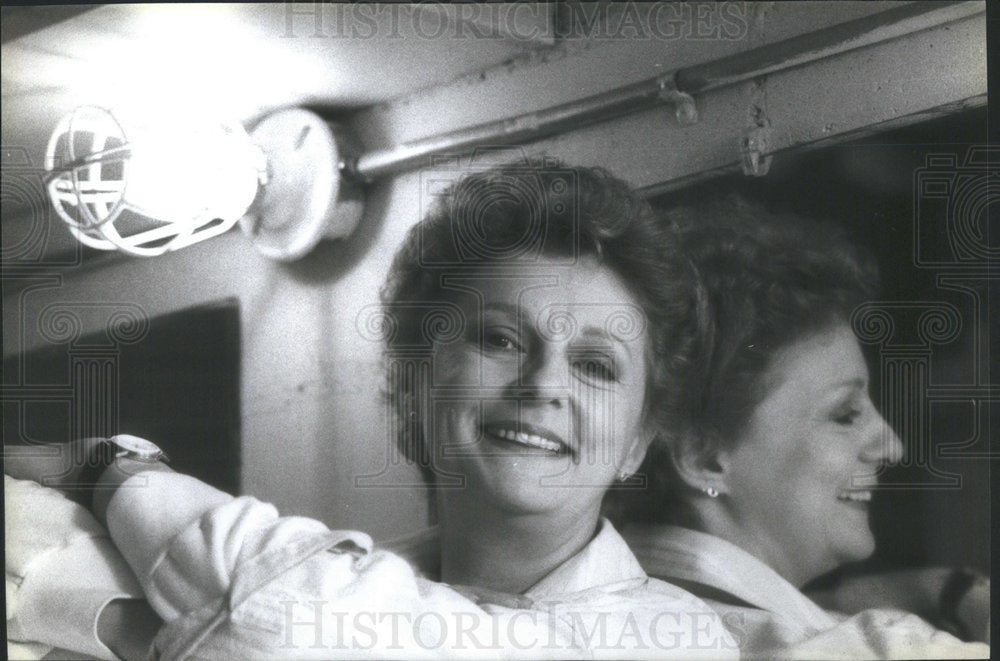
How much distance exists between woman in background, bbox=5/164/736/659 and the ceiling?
258 mm

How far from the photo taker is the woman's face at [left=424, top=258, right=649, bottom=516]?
2400 millimetres

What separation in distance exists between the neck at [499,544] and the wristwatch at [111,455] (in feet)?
1.78

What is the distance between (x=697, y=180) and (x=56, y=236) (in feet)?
3.87

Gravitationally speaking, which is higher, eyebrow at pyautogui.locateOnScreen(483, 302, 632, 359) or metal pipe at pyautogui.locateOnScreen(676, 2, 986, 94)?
metal pipe at pyautogui.locateOnScreen(676, 2, 986, 94)

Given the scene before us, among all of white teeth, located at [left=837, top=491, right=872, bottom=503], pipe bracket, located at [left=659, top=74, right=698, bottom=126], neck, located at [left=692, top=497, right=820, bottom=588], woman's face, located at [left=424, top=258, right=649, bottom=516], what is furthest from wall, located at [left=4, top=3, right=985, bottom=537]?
white teeth, located at [left=837, top=491, right=872, bottom=503]

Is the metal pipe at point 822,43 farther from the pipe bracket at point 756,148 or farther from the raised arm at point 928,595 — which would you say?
the raised arm at point 928,595

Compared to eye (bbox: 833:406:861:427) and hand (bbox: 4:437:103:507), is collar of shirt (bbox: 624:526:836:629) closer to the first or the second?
eye (bbox: 833:406:861:427)

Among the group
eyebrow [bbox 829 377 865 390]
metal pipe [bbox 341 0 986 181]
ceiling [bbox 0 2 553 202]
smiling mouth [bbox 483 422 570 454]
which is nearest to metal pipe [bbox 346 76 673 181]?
metal pipe [bbox 341 0 986 181]

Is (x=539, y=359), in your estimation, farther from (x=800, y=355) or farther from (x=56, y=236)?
(x=56, y=236)

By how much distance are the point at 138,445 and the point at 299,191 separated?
1.80ft

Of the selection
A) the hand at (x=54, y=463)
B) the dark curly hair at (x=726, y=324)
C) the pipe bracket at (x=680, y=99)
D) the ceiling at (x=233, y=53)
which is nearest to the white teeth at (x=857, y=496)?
the dark curly hair at (x=726, y=324)

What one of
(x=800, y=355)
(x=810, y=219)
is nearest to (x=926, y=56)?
(x=810, y=219)

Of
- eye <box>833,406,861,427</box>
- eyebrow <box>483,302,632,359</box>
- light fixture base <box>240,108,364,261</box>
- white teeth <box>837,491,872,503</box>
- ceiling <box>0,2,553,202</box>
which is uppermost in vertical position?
ceiling <box>0,2,553,202</box>

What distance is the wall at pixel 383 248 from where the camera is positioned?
242 centimetres
